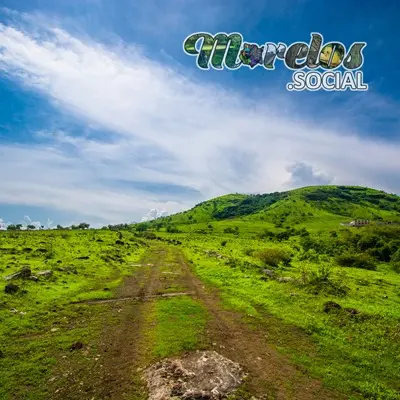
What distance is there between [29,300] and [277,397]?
69.2 feet

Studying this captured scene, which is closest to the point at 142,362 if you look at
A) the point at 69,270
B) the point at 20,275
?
the point at 20,275

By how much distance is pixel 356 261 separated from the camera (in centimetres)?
6638

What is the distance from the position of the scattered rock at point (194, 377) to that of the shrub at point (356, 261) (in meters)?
58.1

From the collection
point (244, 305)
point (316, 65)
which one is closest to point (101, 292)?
point (244, 305)

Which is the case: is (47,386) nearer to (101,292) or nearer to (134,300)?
(134,300)

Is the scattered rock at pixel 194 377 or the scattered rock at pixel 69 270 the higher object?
the scattered rock at pixel 194 377

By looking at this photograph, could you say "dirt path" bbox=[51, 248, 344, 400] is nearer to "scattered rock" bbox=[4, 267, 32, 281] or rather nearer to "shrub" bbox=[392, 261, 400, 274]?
"scattered rock" bbox=[4, 267, 32, 281]

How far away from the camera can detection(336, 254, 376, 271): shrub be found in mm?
65312

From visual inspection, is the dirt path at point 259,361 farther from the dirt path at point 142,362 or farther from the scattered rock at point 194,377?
the scattered rock at point 194,377

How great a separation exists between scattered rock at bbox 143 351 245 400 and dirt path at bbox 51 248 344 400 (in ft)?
1.93

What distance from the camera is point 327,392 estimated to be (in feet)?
45.9

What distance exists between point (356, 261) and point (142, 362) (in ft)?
200

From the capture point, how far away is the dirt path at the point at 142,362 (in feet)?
44.4

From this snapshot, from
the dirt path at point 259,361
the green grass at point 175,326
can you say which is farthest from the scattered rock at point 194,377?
the green grass at point 175,326
